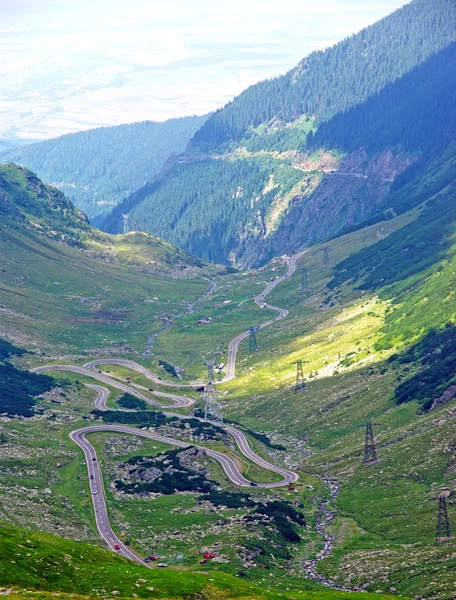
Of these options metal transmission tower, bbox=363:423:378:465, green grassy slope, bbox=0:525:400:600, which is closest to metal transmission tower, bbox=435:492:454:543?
green grassy slope, bbox=0:525:400:600

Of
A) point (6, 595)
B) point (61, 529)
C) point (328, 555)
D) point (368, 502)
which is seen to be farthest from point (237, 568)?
point (6, 595)

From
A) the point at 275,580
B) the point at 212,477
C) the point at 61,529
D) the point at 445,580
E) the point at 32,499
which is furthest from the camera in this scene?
the point at 212,477

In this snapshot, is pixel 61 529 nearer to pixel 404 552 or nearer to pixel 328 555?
pixel 328 555

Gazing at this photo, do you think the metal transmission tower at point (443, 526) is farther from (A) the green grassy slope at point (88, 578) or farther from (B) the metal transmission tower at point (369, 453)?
(B) the metal transmission tower at point (369, 453)

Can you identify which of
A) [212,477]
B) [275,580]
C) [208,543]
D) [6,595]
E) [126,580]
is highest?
[212,477]

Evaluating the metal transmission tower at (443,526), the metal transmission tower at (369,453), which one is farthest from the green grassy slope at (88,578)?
the metal transmission tower at (369,453)

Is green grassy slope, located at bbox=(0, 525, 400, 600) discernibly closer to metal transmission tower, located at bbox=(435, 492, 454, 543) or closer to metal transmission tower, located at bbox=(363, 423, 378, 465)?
metal transmission tower, located at bbox=(435, 492, 454, 543)

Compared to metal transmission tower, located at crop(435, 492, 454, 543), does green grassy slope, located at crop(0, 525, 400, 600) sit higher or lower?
lower

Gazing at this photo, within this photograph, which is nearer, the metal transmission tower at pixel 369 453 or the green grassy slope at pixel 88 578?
the green grassy slope at pixel 88 578

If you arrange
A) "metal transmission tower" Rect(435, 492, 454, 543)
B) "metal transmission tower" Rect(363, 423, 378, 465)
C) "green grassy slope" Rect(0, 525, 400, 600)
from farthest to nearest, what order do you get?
"metal transmission tower" Rect(363, 423, 378, 465)
"metal transmission tower" Rect(435, 492, 454, 543)
"green grassy slope" Rect(0, 525, 400, 600)

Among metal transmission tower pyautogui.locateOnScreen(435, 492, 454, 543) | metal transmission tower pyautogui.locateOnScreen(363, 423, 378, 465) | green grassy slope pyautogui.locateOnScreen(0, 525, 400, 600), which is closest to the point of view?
green grassy slope pyautogui.locateOnScreen(0, 525, 400, 600)

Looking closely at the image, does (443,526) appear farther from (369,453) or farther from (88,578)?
(88,578)
